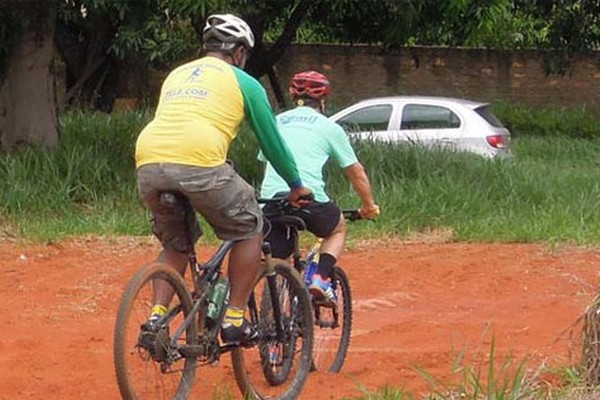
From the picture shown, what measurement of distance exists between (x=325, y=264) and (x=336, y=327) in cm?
51

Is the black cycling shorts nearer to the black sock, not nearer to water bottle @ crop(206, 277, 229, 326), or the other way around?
the black sock

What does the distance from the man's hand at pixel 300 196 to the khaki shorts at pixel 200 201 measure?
31 cm

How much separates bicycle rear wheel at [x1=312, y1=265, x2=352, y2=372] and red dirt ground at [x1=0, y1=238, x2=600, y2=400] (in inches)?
4.2

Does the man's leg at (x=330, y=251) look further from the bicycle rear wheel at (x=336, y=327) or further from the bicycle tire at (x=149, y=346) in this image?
the bicycle tire at (x=149, y=346)

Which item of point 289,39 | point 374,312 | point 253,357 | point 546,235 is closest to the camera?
point 253,357

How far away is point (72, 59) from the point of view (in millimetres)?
22312

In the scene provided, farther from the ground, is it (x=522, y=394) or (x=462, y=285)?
(x=522, y=394)

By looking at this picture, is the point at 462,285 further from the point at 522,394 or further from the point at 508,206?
the point at 522,394

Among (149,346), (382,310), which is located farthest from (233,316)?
(382,310)

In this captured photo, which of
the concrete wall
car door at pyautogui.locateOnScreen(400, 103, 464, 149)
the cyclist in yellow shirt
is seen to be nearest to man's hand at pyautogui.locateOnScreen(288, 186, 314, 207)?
the cyclist in yellow shirt

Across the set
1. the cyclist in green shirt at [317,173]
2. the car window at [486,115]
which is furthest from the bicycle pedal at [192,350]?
the car window at [486,115]

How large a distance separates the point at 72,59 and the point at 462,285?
13010 millimetres

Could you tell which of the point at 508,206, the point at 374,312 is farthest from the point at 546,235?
the point at 374,312

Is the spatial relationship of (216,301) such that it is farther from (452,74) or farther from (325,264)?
(452,74)
